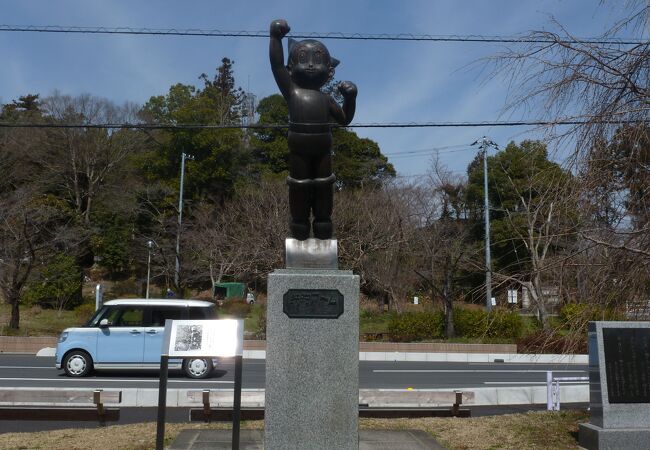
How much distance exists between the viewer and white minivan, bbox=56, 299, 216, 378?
15.0 metres

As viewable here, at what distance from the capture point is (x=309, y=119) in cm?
672

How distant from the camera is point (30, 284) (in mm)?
30562

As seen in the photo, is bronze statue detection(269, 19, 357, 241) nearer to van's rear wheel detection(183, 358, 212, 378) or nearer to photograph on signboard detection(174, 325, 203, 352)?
photograph on signboard detection(174, 325, 203, 352)

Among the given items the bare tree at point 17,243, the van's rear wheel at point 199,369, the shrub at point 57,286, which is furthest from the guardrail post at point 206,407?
the shrub at point 57,286

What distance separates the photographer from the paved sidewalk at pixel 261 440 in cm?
721

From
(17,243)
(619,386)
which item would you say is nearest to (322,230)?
(619,386)

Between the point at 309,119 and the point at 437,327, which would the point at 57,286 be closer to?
the point at 437,327

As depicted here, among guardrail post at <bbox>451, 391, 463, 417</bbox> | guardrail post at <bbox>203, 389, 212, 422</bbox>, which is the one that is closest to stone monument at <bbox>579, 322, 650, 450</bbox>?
guardrail post at <bbox>451, 391, 463, 417</bbox>

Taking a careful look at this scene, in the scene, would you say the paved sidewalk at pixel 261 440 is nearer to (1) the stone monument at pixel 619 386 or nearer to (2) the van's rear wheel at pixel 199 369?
(1) the stone monument at pixel 619 386

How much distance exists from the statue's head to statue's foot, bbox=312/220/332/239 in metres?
1.43

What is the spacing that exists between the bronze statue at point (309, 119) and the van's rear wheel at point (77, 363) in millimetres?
10179

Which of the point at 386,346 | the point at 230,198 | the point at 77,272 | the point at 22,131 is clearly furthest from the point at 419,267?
the point at 22,131

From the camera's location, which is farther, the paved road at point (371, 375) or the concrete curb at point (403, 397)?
the paved road at point (371, 375)

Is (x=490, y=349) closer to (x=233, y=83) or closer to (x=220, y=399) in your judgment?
(x=220, y=399)
